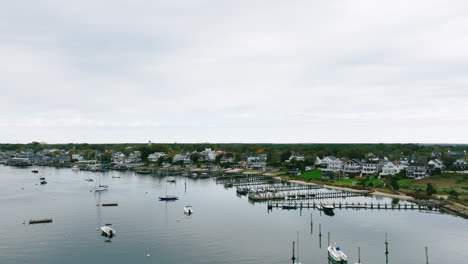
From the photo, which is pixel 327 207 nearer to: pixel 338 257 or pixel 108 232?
pixel 338 257

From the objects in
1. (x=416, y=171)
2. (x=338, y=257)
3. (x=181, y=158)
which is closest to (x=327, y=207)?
(x=338, y=257)

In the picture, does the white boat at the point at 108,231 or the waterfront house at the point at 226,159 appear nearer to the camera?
the white boat at the point at 108,231

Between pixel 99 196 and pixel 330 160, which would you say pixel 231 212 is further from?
pixel 330 160

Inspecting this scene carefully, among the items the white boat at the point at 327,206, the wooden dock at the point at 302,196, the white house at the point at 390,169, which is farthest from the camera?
the white house at the point at 390,169

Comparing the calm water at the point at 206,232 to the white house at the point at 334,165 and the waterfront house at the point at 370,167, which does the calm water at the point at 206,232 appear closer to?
the waterfront house at the point at 370,167

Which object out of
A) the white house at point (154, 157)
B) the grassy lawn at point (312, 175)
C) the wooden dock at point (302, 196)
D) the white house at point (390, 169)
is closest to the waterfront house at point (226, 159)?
the white house at point (154, 157)

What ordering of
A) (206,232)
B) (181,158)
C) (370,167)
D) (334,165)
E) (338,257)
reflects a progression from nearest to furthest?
(338,257) → (206,232) → (370,167) → (334,165) → (181,158)

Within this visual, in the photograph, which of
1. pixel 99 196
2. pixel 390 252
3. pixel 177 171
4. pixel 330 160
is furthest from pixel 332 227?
pixel 177 171

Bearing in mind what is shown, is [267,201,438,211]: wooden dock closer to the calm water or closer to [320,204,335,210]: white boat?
[320,204,335,210]: white boat

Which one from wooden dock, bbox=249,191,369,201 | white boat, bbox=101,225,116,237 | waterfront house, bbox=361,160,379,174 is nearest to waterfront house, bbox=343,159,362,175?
waterfront house, bbox=361,160,379,174
